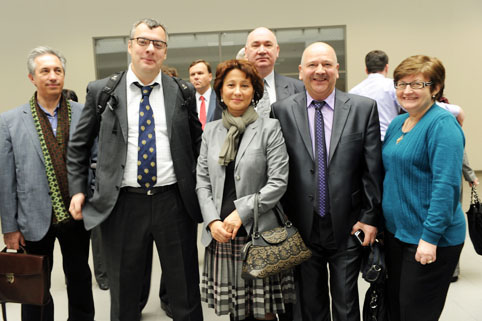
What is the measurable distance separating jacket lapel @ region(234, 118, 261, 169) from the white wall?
705cm

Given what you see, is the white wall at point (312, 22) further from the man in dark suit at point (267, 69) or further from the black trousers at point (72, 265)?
the black trousers at point (72, 265)

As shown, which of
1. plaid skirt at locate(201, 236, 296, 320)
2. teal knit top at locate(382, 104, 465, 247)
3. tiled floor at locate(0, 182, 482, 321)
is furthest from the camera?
tiled floor at locate(0, 182, 482, 321)

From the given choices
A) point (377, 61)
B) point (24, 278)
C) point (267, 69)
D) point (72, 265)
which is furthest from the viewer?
point (377, 61)

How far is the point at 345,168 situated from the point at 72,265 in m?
1.87

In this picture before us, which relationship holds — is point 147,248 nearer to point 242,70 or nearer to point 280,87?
point 242,70

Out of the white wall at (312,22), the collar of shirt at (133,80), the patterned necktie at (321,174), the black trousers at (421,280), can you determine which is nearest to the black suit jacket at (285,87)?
the patterned necktie at (321,174)

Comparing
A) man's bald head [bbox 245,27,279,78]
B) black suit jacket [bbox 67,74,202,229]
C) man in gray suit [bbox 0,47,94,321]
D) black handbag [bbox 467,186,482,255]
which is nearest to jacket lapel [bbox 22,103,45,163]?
man in gray suit [bbox 0,47,94,321]

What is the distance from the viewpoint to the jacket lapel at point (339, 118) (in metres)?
2.20

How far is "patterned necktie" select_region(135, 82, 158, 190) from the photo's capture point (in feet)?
7.51

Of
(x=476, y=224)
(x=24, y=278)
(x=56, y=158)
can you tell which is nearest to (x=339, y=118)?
(x=476, y=224)

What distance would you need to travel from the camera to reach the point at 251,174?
2.18 metres

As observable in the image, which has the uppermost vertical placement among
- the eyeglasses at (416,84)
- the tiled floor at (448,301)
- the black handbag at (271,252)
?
the eyeglasses at (416,84)

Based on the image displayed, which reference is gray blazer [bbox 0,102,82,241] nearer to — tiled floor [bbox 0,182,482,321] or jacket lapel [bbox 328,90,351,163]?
tiled floor [bbox 0,182,482,321]

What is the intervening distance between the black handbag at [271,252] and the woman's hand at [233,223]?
8 centimetres
